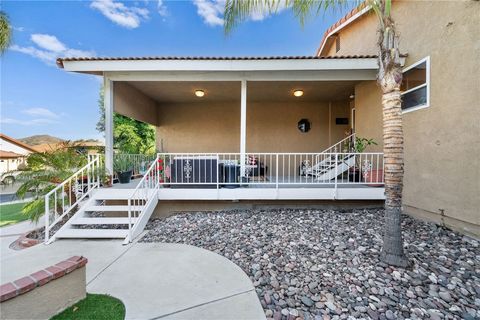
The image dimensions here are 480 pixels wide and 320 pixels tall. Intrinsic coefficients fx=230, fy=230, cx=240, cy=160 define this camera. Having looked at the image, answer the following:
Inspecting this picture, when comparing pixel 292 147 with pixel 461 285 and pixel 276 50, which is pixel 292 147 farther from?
pixel 461 285

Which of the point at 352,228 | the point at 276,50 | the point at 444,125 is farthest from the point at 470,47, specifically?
the point at 276,50

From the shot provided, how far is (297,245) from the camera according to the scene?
3.99 meters


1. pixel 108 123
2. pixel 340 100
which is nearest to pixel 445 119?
pixel 340 100

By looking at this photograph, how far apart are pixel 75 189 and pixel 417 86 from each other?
8333mm

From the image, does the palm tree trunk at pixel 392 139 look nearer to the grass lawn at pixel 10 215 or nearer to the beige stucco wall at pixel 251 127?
the beige stucco wall at pixel 251 127

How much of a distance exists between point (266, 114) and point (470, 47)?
6655 mm

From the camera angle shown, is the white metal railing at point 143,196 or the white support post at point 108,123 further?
the white support post at point 108,123

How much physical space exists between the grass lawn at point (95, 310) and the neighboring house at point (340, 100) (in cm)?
187

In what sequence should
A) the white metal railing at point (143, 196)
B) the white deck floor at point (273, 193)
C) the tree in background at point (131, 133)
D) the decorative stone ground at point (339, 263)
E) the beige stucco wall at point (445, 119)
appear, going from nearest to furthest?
the decorative stone ground at point (339, 263) → the beige stucco wall at point (445, 119) → the white metal railing at point (143, 196) → the white deck floor at point (273, 193) → the tree in background at point (131, 133)

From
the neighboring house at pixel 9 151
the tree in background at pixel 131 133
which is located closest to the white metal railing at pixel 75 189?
the tree in background at pixel 131 133

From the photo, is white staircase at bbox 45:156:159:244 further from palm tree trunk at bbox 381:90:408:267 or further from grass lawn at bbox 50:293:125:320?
palm tree trunk at bbox 381:90:408:267

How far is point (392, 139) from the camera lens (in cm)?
327

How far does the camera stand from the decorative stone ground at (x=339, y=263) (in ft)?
8.39

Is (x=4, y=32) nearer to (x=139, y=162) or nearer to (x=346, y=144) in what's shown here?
(x=139, y=162)
